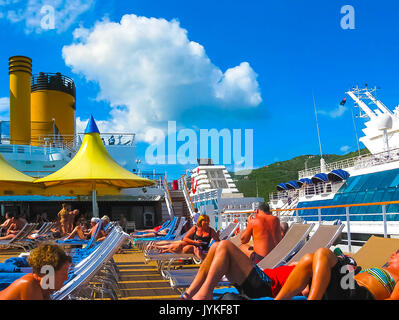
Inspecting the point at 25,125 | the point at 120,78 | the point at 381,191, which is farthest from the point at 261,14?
the point at 25,125

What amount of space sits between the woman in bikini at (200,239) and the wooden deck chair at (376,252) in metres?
2.48

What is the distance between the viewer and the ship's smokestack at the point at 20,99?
66.7ft

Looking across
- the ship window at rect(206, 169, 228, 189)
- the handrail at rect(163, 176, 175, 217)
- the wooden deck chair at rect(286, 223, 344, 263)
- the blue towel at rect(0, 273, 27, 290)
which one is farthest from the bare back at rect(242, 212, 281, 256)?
the ship window at rect(206, 169, 228, 189)

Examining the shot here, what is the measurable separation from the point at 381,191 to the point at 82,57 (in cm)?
1455

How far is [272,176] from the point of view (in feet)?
271

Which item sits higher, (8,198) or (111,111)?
(111,111)

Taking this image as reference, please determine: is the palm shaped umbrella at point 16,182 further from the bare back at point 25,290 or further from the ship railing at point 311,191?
the ship railing at point 311,191

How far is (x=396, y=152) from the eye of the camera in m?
17.8

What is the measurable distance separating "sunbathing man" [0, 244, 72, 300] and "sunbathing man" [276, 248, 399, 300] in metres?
1.25

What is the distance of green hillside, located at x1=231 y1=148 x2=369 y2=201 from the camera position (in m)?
73.8

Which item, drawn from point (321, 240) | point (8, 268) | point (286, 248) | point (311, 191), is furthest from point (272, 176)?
point (8, 268)

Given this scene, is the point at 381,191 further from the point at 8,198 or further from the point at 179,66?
the point at 8,198

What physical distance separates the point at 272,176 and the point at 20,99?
219ft

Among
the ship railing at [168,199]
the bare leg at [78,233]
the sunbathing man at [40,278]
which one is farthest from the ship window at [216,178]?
the sunbathing man at [40,278]
